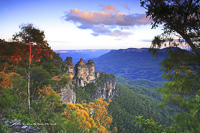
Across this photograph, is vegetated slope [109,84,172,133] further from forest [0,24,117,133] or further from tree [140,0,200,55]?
tree [140,0,200,55]

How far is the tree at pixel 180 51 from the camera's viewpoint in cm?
378

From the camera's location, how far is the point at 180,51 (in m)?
4.29

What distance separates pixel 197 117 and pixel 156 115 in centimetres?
6391

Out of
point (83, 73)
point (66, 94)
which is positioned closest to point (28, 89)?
point (66, 94)

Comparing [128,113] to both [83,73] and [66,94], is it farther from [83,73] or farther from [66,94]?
[66,94]

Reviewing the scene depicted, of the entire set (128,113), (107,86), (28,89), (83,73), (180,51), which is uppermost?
(180,51)

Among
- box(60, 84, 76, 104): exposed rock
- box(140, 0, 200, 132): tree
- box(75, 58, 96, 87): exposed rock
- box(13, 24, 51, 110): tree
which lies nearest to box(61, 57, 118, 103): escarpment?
box(75, 58, 96, 87): exposed rock

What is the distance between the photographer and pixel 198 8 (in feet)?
12.4

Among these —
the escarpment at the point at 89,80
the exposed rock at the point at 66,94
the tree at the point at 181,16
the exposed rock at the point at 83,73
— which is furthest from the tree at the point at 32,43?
the exposed rock at the point at 83,73

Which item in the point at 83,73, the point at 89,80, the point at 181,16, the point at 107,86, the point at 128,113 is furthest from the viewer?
the point at 107,86

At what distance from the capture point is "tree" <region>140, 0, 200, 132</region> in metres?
3.78

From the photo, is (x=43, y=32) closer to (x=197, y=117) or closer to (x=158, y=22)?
(x=158, y=22)

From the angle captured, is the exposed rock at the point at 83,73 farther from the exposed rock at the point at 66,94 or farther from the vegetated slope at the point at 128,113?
the exposed rock at the point at 66,94

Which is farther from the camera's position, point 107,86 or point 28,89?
point 107,86
